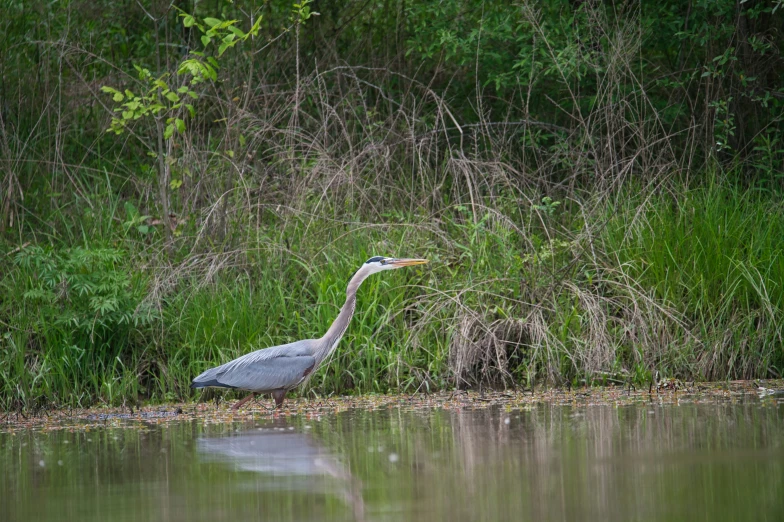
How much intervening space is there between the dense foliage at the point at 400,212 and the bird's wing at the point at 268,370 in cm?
59

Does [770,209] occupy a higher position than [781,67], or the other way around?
[781,67]

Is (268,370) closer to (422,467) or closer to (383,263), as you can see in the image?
(383,263)

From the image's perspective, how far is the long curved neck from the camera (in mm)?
7809

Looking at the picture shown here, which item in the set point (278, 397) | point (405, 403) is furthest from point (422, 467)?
point (278, 397)

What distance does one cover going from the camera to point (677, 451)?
5.05m

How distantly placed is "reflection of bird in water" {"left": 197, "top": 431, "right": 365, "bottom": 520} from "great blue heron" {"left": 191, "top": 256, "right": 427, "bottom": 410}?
3.90 feet

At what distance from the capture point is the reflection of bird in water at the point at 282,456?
4680 millimetres

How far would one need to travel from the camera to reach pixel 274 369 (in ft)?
24.8

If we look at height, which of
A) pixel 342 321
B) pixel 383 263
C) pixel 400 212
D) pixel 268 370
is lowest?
pixel 268 370

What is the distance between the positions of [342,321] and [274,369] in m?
0.70

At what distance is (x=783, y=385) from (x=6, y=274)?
607cm

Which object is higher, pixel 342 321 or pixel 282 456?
pixel 342 321

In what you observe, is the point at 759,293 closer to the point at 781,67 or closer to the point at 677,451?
the point at 677,451

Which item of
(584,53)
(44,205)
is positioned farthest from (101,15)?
(584,53)
